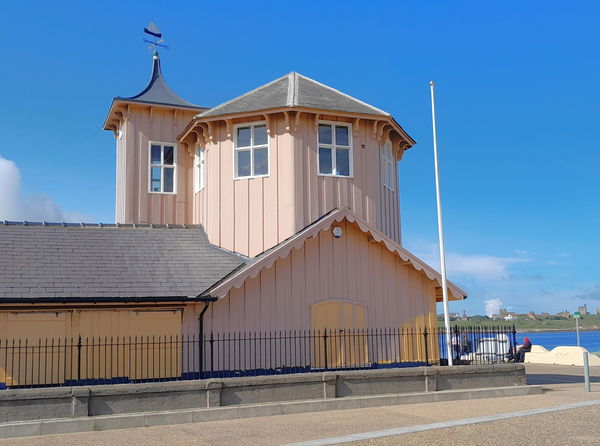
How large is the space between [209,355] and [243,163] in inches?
250

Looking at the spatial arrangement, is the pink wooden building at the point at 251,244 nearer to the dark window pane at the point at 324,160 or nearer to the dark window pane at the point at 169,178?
the dark window pane at the point at 324,160

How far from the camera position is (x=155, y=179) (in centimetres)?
2436

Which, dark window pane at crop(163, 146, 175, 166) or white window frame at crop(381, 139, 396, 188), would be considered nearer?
white window frame at crop(381, 139, 396, 188)

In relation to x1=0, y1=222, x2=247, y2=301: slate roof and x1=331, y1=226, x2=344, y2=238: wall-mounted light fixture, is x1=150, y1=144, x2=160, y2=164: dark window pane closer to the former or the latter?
x1=0, y1=222, x2=247, y2=301: slate roof

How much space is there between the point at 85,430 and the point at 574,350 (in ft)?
84.9

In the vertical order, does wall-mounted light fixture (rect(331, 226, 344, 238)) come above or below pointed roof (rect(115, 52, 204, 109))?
below

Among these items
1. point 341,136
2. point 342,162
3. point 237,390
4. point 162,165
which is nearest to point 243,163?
point 342,162

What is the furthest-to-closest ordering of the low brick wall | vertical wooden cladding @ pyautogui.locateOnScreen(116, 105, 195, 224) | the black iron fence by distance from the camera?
vertical wooden cladding @ pyautogui.locateOnScreen(116, 105, 195, 224) < the black iron fence < the low brick wall

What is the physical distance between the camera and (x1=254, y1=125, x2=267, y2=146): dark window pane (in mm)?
21031

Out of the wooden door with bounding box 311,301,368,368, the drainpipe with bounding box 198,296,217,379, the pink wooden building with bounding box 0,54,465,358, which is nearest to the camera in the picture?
the drainpipe with bounding box 198,296,217,379

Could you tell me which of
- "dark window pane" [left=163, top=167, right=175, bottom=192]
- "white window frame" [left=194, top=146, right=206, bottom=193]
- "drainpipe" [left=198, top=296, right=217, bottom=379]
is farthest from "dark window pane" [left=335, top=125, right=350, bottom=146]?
"drainpipe" [left=198, top=296, right=217, bottom=379]

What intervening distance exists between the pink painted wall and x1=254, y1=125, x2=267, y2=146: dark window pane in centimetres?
30

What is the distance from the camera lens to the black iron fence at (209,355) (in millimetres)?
16422

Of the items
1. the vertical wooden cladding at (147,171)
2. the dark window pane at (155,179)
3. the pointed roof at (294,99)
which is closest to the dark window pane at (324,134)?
the pointed roof at (294,99)
